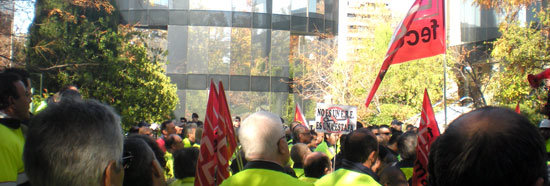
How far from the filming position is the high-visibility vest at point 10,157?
3697 millimetres

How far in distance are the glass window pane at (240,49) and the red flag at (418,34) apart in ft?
75.5

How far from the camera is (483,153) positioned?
165 cm

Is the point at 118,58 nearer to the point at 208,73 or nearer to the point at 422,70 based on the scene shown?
the point at 208,73

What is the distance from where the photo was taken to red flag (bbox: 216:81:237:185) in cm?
559

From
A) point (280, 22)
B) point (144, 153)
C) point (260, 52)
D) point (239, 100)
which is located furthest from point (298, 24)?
point (144, 153)

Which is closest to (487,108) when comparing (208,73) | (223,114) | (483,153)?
(483,153)

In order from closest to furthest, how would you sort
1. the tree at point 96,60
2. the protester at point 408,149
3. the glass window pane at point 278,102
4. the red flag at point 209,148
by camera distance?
the red flag at point 209,148 → the protester at point 408,149 → the tree at point 96,60 → the glass window pane at point 278,102

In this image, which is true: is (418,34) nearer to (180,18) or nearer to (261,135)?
(261,135)

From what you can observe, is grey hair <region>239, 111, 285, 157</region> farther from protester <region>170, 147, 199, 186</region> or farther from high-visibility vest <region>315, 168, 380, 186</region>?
protester <region>170, 147, 199, 186</region>

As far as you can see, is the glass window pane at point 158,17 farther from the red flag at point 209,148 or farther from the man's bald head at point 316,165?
the man's bald head at point 316,165

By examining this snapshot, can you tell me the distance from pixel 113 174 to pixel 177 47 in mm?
29615

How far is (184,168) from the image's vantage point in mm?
5023

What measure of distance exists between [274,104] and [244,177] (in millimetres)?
29571

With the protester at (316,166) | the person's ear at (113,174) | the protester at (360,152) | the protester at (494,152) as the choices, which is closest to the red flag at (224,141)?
the protester at (316,166)
